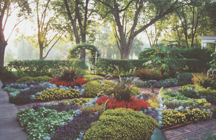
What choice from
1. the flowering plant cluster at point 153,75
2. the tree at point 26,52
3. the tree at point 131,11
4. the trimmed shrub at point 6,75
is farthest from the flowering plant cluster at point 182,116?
the tree at point 26,52

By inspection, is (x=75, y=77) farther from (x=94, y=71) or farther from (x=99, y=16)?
(x=99, y=16)

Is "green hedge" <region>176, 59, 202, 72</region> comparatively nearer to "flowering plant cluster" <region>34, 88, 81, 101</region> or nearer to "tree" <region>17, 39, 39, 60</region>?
"flowering plant cluster" <region>34, 88, 81, 101</region>

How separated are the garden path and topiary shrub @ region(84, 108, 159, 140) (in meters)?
1.44

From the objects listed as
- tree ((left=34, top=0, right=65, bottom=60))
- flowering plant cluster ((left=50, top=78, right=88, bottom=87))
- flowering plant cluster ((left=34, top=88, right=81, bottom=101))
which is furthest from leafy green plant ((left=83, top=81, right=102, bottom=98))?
tree ((left=34, top=0, right=65, bottom=60))

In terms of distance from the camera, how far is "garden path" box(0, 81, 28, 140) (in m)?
3.19

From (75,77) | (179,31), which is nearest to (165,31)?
(179,31)

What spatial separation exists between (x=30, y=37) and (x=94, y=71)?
50.3 feet

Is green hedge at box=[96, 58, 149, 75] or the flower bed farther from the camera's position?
green hedge at box=[96, 58, 149, 75]

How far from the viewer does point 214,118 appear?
468 cm

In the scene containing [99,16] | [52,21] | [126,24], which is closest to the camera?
[99,16]

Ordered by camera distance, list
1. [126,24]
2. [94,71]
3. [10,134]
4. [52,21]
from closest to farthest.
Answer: [10,134] → [94,71] → [52,21] → [126,24]

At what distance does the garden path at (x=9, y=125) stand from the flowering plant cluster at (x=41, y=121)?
Result: 12 centimetres

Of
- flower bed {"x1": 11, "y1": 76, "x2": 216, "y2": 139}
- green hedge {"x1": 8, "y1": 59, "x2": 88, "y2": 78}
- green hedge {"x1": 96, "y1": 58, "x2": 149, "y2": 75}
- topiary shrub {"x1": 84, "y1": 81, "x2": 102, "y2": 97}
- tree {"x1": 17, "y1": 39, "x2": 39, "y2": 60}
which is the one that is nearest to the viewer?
flower bed {"x1": 11, "y1": 76, "x2": 216, "y2": 139}

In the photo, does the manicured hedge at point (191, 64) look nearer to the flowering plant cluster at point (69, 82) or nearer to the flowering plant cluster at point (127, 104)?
the flowering plant cluster at point (69, 82)
